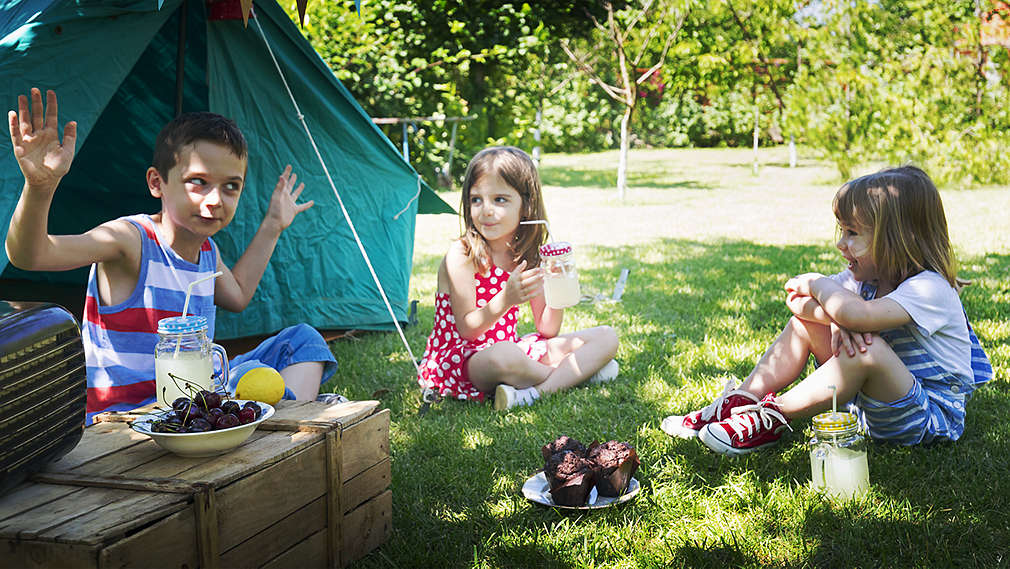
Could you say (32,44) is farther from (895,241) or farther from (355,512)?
(895,241)

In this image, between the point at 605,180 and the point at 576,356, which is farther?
the point at 605,180

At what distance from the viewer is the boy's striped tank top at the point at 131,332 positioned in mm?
2420

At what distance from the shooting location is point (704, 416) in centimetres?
262

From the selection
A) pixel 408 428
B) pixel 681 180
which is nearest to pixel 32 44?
pixel 408 428

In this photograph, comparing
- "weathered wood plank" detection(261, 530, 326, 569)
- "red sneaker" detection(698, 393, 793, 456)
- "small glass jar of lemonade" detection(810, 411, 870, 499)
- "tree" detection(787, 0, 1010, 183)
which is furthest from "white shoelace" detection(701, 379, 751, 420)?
"tree" detection(787, 0, 1010, 183)

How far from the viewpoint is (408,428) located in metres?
2.77

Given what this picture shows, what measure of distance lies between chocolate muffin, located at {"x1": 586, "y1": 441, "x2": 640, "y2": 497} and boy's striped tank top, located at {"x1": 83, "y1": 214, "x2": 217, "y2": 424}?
1313 millimetres

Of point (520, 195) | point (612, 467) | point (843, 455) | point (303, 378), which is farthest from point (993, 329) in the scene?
point (303, 378)

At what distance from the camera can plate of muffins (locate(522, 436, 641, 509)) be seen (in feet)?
6.76

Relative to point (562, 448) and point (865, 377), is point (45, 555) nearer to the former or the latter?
point (562, 448)

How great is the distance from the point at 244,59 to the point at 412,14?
925cm

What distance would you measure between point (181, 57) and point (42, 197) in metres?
1.72

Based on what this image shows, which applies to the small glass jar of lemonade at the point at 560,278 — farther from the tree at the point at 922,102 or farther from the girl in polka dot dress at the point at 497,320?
the tree at the point at 922,102

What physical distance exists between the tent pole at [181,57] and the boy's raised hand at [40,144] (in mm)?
1609
